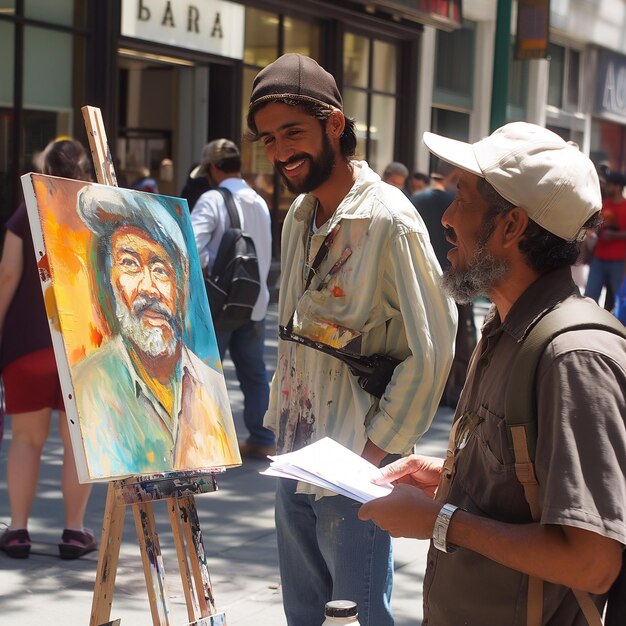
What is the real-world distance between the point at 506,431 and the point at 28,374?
361cm

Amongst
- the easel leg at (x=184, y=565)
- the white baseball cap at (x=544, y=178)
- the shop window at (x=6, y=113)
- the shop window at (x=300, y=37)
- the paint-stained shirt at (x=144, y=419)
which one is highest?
the shop window at (x=300, y=37)

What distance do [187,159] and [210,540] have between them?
32.9ft

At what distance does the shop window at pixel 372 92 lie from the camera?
17688 mm

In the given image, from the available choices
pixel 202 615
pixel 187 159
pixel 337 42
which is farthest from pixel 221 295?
pixel 337 42

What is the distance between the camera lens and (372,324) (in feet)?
10.3

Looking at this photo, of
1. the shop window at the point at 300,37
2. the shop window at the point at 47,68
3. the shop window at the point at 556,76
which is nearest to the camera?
the shop window at the point at 47,68

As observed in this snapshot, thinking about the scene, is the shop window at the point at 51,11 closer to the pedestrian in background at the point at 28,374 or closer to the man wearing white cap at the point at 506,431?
the pedestrian in background at the point at 28,374

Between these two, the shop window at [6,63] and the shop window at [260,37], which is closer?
the shop window at [6,63]

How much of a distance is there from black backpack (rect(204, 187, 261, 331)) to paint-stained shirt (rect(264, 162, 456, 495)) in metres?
3.79

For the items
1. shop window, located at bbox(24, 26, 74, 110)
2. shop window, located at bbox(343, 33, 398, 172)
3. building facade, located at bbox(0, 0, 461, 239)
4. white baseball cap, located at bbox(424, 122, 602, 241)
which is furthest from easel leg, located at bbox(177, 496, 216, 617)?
shop window, located at bbox(343, 33, 398, 172)

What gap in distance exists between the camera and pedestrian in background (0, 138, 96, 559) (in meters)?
5.28

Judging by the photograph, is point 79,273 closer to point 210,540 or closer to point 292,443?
point 292,443

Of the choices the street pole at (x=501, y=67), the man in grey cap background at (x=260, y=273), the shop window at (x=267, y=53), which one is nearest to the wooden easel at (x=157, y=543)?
the man in grey cap background at (x=260, y=273)

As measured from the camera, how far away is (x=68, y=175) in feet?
17.4
